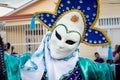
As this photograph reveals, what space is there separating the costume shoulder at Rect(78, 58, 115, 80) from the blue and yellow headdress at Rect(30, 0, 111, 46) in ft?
0.69

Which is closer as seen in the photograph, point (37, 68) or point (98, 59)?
point (37, 68)

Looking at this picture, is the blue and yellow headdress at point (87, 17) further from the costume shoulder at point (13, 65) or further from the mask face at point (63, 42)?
the costume shoulder at point (13, 65)

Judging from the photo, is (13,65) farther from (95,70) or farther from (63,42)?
(95,70)

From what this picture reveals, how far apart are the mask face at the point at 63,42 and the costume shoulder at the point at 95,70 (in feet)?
0.78

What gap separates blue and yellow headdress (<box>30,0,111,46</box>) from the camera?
365 cm

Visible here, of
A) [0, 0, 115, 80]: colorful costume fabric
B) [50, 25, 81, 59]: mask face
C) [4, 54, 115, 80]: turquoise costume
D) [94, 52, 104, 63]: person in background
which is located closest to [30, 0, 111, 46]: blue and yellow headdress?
[0, 0, 115, 80]: colorful costume fabric

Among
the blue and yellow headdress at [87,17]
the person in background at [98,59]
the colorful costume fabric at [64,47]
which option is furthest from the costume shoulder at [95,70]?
the person in background at [98,59]

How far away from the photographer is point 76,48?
3.61 m

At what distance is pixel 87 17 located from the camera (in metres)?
3.65

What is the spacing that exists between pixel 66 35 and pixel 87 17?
12.1 inches

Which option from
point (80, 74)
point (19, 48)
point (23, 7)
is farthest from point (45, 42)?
point (23, 7)

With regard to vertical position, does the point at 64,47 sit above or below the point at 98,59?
Result: above

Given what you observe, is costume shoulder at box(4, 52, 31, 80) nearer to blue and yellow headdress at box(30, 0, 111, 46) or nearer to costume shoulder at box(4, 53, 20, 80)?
costume shoulder at box(4, 53, 20, 80)

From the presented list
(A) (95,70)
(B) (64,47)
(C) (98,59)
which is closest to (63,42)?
(B) (64,47)
